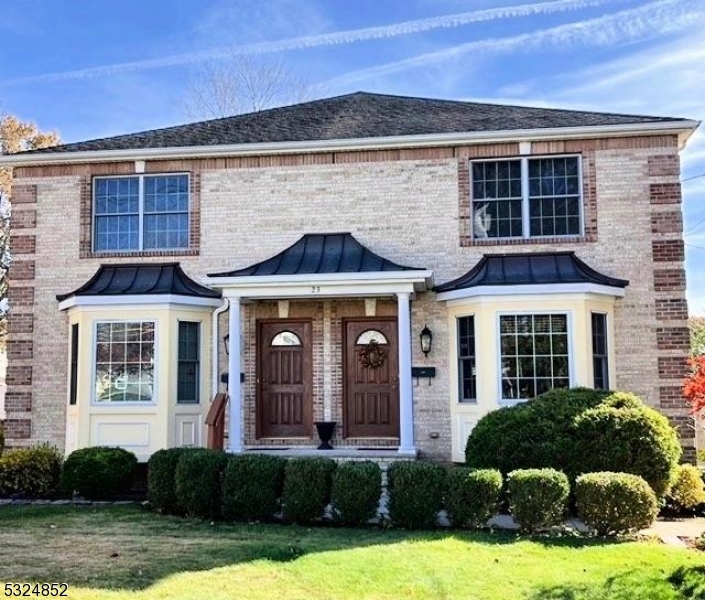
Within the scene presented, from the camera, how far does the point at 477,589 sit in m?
6.58

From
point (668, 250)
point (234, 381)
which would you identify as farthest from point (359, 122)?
point (668, 250)

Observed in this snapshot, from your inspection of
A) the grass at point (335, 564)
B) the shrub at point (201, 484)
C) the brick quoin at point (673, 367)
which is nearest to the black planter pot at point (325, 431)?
the shrub at point (201, 484)

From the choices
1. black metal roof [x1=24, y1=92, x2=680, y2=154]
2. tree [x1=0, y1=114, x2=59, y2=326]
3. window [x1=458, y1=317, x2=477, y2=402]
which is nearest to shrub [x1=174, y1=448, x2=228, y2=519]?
window [x1=458, y1=317, x2=477, y2=402]

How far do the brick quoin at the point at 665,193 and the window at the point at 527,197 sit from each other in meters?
1.24

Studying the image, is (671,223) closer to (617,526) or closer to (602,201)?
(602,201)

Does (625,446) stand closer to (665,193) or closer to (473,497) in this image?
(473,497)

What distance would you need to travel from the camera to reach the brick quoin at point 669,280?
42.8 feet

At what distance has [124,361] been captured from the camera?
13.5 meters

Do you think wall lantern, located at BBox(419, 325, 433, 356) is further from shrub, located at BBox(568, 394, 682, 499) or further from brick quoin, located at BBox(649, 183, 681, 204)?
brick quoin, located at BBox(649, 183, 681, 204)

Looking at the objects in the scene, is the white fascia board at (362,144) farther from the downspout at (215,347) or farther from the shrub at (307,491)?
the shrub at (307,491)

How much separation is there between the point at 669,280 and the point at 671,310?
52cm

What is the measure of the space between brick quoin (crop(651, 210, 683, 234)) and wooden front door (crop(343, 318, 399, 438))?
4.87m

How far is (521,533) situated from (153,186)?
379 inches

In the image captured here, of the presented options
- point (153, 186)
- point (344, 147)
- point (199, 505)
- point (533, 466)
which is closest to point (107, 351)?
point (153, 186)
